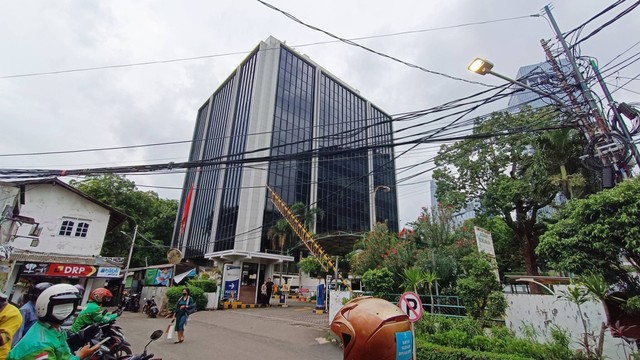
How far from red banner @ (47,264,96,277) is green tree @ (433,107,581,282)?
62.3 feet

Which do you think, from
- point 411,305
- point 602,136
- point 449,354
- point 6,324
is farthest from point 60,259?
point 602,136

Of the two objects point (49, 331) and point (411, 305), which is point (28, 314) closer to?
point (49, 331)

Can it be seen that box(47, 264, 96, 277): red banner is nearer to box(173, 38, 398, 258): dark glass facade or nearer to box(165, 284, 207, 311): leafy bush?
box(165, 284, 207, 311): leafy bush

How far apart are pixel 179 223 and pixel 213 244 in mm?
12974

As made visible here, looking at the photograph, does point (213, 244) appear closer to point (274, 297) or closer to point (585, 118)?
point (274, 297)

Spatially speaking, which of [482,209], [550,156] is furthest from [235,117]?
[550,156]

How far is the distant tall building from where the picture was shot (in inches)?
1255

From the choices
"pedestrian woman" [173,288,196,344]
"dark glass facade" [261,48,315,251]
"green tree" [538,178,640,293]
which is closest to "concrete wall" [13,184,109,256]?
"pedestrian woman" [173,288,196,344]

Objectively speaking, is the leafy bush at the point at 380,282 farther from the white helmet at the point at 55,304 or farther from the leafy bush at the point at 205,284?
the leafy bush at the point at 205,284

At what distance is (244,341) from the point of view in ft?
30.4

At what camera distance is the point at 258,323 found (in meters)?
12.6

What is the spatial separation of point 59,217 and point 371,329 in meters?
21.6

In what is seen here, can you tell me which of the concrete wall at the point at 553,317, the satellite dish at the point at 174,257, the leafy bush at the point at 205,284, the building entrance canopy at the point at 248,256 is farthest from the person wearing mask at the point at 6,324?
the building entrance canopy at the point at 248,256

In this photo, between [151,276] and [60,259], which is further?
[151,276]
